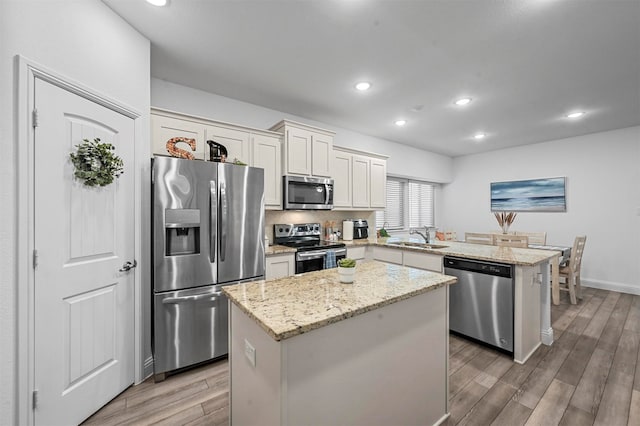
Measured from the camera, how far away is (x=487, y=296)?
2.56 metres

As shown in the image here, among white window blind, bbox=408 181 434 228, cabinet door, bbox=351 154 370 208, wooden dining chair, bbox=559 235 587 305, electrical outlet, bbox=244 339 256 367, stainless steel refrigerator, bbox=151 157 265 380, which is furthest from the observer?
white window blind, bbox=408 181 434 228

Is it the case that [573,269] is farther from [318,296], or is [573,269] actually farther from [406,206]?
[318,296]

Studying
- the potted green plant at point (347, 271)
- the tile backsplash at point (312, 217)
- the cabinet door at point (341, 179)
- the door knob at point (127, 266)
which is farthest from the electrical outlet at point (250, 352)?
the cabinet door at point (341, 179)

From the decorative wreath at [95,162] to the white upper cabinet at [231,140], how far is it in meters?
0.68

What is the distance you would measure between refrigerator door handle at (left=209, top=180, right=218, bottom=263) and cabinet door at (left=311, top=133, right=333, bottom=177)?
5.01 feet

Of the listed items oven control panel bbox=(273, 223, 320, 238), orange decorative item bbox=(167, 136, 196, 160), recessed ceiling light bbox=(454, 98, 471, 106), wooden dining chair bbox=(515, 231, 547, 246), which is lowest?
wooden dining chair bbox=(515, 231, 547, 246)

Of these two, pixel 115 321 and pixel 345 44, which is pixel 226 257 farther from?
pixel 345 44

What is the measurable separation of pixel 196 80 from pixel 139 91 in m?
0.80

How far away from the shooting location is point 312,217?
4070mm

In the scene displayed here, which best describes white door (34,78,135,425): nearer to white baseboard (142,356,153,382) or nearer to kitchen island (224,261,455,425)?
white baseboard (142,356,153,382)

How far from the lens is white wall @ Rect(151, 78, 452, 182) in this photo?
2.88 meters

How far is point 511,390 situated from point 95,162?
3.34 m

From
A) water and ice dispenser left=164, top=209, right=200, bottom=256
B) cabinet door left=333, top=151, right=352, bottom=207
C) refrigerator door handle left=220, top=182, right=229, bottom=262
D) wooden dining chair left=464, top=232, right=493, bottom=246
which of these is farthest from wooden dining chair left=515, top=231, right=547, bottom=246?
water and ice dispenser left=164, top=209, right=200, bottom=256

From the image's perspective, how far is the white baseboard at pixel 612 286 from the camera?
4.36m
